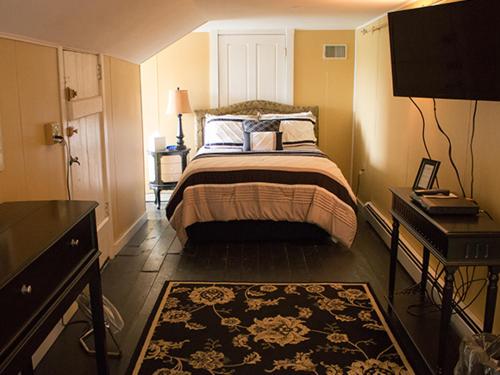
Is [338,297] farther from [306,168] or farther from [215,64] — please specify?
[215,64]

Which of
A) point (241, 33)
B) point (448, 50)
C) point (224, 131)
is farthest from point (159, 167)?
point (448, 50)

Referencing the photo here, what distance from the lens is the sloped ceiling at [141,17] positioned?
2459mm

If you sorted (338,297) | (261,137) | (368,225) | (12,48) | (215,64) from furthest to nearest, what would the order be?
1. (215,64)
2. (261,137)
3. (368,225)
4. (338,297)
5. (12,48)

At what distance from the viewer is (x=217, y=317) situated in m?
3.11

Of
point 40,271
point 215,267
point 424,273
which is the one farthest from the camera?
point 215,267

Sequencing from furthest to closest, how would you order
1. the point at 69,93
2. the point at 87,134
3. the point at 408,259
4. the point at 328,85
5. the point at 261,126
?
the point at 328,85
the point at 261,126
the point at 408,259
the point at 87,134
the point at 69,93

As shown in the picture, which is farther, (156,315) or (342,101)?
(342,101)

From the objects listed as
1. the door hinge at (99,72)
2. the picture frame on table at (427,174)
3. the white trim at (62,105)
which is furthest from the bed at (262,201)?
the white trim at (62,105)

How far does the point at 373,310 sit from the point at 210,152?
2.56 meters

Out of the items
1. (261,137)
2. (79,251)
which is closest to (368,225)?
(261,137)

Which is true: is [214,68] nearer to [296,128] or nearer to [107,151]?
[296,128]

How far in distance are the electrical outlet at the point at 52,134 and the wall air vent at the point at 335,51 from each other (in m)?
3.98

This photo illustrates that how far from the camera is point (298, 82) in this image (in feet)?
20.2

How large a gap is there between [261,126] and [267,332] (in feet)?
9.92
